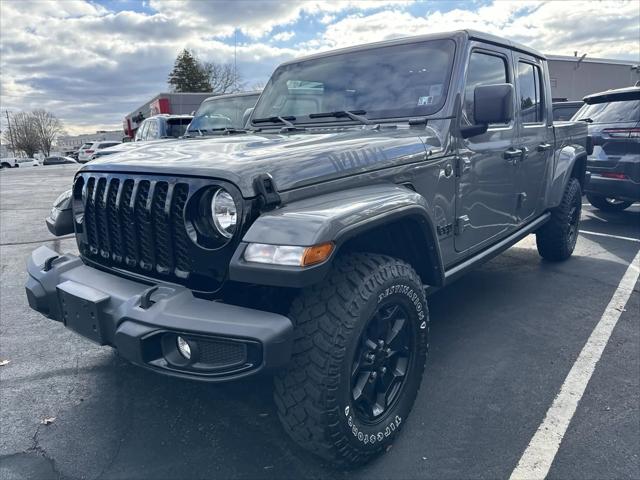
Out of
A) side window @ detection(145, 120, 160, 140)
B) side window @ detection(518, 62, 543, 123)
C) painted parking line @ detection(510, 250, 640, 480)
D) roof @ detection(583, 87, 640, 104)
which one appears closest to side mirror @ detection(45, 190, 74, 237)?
painted parking line @ detection(510, 250, 640, 480)

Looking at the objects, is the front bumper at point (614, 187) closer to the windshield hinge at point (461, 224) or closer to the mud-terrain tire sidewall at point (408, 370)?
the windshield hinge at point (461, 224)

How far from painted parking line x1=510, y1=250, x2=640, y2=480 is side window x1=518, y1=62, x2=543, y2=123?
172 centimetres

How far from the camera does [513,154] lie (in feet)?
12.2

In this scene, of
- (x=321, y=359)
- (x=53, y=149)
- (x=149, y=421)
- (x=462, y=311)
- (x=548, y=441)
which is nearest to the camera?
(x=321, y=359)

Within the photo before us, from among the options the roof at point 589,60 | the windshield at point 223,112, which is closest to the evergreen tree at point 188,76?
the roof at point 589,60

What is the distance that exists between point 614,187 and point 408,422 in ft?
18.8

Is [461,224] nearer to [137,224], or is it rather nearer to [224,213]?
[224,213]

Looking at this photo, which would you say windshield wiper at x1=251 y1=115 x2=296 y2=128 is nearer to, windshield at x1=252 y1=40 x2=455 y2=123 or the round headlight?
windshield at x1=252 y1=40 x2=455 y2=123

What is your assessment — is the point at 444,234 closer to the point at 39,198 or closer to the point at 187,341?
the point at 187,341

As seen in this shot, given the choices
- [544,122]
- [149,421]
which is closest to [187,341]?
[149,421]

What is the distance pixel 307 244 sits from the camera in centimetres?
184

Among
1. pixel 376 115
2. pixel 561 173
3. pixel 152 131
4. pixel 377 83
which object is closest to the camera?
pixel 376 115

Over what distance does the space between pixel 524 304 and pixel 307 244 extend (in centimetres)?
309

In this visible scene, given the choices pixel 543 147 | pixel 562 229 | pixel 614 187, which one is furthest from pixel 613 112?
pixel 543 147
